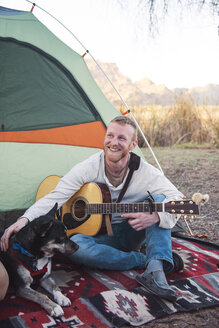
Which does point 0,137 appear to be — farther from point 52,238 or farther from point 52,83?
point 52,238

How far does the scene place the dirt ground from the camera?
6.89ft

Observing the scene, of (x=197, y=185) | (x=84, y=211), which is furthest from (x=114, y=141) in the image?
(x=197, y=185)

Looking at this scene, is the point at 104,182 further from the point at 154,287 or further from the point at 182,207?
the point at 154,287

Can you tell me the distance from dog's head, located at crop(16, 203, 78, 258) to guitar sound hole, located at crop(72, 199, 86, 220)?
0.56 metres

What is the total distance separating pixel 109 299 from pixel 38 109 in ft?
7.46

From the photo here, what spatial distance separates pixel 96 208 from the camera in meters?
2.80

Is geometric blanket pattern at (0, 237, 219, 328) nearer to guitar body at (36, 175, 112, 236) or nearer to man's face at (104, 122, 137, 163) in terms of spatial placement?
guitar body at (36, 175, 112, 236)

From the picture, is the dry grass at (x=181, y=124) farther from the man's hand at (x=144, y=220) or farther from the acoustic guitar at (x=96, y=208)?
the man's hand at (x=144, y=220)

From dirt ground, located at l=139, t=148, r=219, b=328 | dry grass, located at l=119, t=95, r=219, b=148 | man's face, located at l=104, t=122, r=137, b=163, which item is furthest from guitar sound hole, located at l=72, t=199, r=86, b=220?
dry grass, located at l=119, t=95, r=219, b=148

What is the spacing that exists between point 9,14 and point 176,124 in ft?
22.2

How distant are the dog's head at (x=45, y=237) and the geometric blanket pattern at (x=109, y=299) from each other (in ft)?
1.06

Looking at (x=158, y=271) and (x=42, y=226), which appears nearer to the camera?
(x=42, y=226)

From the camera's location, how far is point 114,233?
9.46 ft

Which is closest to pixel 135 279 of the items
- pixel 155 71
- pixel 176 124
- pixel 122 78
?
pixel 176 124
